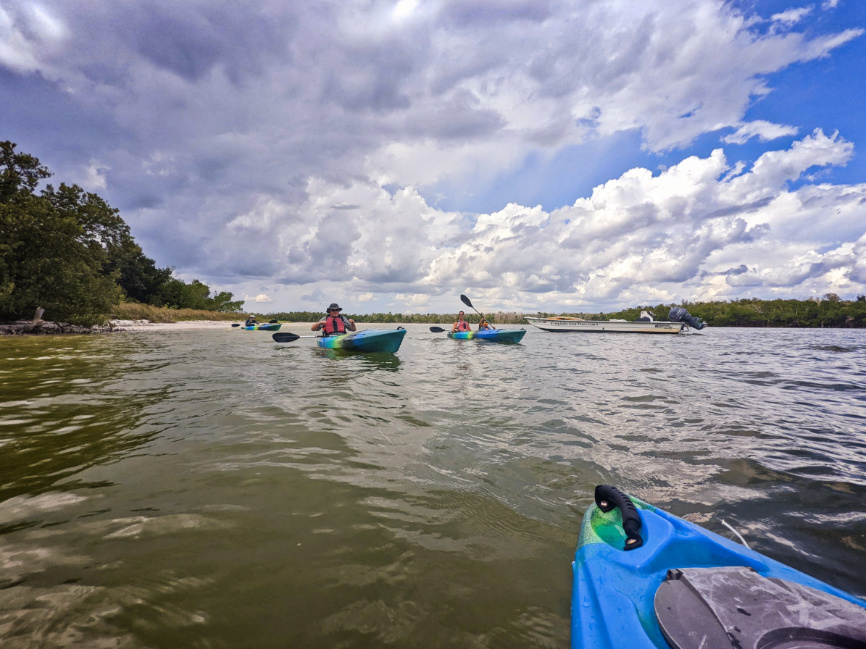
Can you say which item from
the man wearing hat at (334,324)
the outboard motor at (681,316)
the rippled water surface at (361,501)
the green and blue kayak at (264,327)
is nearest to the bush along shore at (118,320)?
the green and blue kayak at (264,327)

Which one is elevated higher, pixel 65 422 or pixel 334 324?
pixel 334 324

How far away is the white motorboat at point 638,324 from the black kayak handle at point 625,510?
110 ft

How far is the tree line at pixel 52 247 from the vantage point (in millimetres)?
20047

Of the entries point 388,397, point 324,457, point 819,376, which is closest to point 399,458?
point 324,457

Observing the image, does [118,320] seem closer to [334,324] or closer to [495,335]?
[334,324]

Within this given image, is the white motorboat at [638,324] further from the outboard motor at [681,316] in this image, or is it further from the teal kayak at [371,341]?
the teal kayak at [371,341]

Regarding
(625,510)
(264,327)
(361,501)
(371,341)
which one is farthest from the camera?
(264,327)

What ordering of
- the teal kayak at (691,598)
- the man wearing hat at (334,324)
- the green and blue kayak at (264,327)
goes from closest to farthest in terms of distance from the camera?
the teal kayak at (691,598)
the man wearing hat at (334,324)
the green and blue kayak at (264,327)

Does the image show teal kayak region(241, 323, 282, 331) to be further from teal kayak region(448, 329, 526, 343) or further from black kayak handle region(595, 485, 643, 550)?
black kayak handle region(595, 485, 643, 550)

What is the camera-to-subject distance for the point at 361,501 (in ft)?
10.2

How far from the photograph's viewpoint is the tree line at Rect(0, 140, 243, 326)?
2005 cm

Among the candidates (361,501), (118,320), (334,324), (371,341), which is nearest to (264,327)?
(118,320)

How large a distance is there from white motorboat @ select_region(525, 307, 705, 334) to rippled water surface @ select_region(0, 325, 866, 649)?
26.9 meters

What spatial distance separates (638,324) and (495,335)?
18810 millimetres
